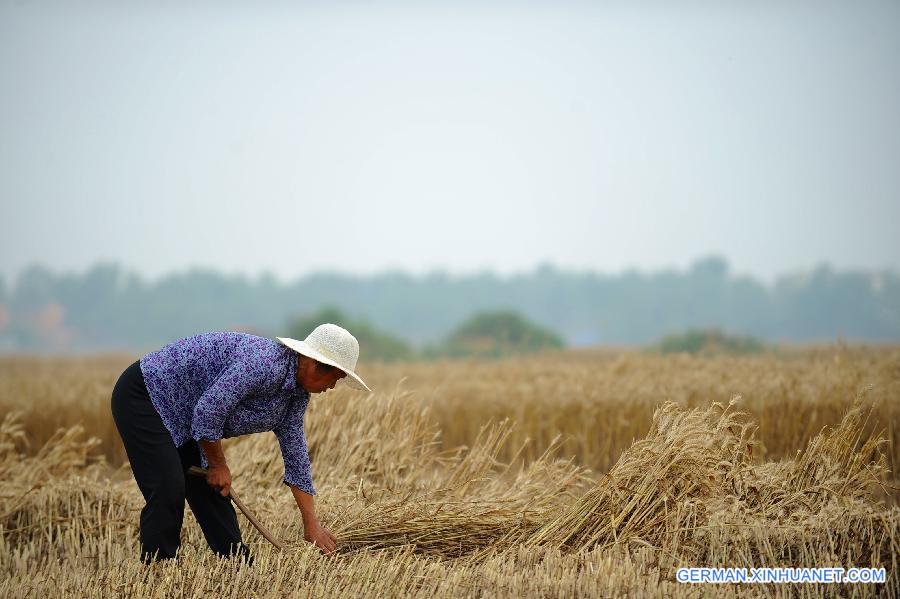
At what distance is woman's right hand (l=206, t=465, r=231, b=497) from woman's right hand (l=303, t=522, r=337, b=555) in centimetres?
41

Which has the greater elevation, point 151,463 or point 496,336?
point 151,463

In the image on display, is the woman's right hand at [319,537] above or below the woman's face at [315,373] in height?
below

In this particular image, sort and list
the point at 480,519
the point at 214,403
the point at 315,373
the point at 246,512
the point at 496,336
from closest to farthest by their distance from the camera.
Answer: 1. the point at 214,403
2. the point at 315,373
3. the point at 246,512
4. the point at 480,519
5. the point at 496,336

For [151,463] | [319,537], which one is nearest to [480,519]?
[319,537]

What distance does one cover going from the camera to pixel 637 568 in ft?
13.1

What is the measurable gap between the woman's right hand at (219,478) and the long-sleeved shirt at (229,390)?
0.17 metres

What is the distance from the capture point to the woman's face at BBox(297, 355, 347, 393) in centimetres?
405

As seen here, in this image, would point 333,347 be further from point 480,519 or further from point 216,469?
point 480,519

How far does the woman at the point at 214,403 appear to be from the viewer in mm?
3979

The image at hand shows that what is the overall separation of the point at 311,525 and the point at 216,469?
50cm

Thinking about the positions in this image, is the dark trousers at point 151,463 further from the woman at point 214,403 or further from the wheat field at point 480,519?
the wheat field at point 480,519

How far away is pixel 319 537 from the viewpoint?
4297mm

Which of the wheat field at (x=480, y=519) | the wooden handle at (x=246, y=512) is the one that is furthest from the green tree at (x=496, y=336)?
the wooden handle at (x=246, y=512)

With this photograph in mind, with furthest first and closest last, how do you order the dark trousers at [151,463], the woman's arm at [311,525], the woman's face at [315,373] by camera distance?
the woman's arm at [311,525] → the dark trousers at [151,463] → the woman's face at [315,373]
